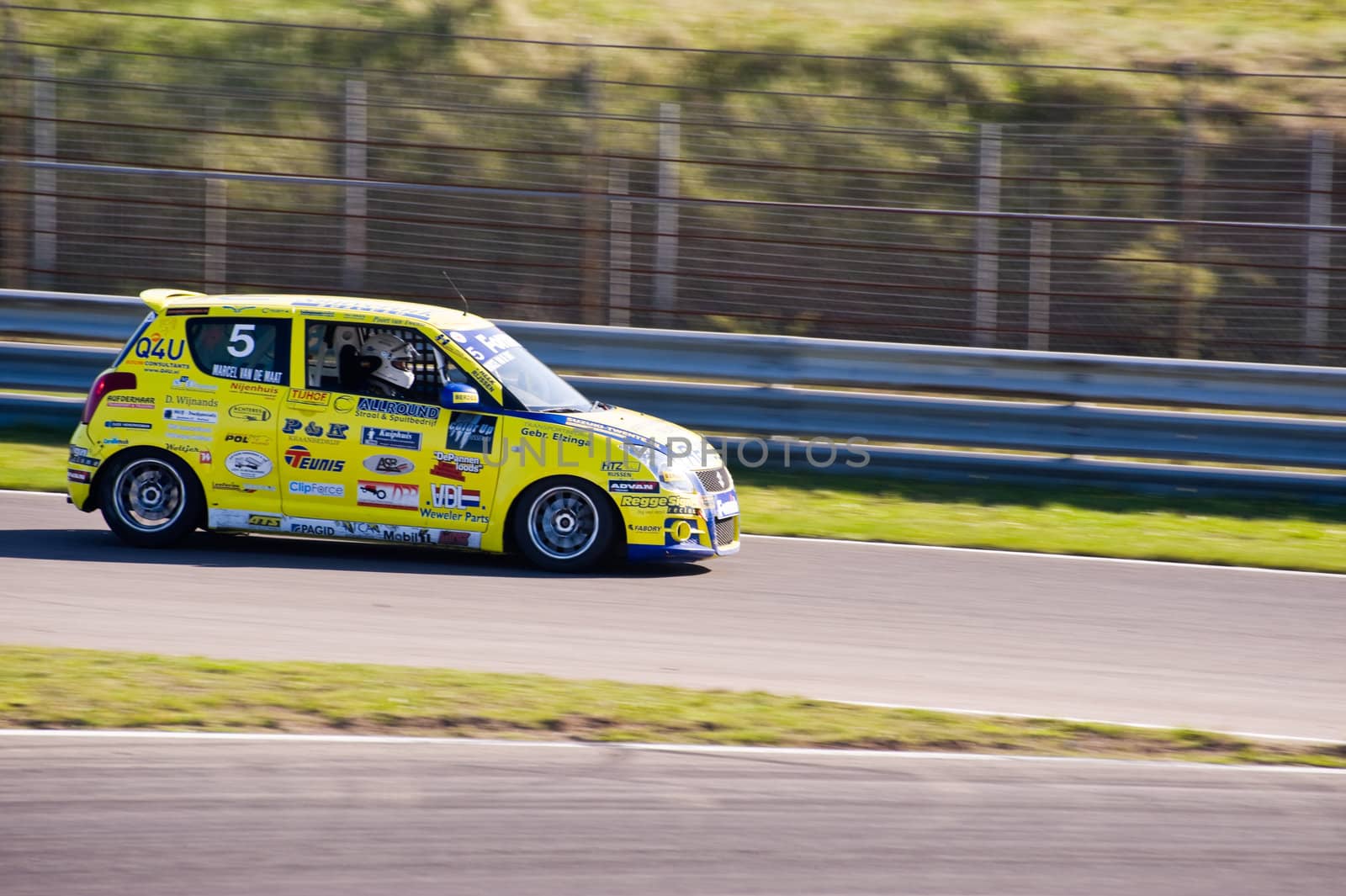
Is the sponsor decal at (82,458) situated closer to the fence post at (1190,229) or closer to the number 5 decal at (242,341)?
the number 5 decal at (242,341)

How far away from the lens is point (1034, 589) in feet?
32.2

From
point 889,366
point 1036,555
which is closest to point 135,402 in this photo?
point 1036,555

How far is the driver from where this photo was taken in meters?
9.81

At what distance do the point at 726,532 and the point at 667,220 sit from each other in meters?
6.73

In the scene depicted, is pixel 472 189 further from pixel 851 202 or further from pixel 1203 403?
pixel 1203 403

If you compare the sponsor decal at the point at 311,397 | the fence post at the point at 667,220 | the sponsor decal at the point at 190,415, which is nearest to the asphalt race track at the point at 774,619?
the sponsor decal at the point at 190,415

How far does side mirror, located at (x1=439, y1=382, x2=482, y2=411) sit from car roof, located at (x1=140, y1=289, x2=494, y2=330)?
19.6 inches

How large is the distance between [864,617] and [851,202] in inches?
376

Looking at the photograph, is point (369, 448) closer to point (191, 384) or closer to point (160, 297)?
point (191, 384)

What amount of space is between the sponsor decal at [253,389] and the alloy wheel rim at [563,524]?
70.7 inches

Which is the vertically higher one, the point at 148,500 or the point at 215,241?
the point at 215,241

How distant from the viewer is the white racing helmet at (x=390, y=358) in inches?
387

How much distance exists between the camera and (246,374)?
993 cm

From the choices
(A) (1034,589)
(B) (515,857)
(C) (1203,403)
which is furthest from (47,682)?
(C) (1203,403)
